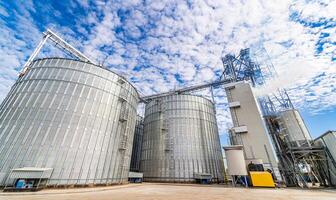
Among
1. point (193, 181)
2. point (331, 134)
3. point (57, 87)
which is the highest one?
point (57, 87)

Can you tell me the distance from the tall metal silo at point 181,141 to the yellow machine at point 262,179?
8.84 metres

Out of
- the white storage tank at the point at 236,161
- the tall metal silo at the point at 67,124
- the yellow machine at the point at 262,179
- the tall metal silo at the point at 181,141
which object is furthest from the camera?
the tall metal silo at the point at 181,141

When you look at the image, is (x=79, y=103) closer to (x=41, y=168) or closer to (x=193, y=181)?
(x=41, y=168)

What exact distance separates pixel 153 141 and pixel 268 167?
794 inches

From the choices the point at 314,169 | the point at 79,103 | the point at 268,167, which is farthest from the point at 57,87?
the point at 314,169

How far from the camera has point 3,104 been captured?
58.3 ft

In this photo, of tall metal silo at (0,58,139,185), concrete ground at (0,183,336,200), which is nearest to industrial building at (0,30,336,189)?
tall metal silo at (0,58,139,185)

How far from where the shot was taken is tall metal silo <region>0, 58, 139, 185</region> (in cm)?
1498

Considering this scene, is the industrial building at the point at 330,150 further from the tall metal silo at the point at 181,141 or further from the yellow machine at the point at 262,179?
the tall metal silo at the point at 181,141

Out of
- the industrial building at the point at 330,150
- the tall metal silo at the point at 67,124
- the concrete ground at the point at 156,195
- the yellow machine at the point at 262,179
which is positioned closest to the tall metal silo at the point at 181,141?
the tall metal silo at the point at 67,124

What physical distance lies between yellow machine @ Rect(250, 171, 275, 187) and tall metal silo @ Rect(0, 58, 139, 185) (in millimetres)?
17550

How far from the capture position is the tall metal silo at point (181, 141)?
27422 millimetres

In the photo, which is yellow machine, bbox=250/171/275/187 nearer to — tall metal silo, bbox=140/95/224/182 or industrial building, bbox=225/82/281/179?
industrial building, bbox=225/82/281/179

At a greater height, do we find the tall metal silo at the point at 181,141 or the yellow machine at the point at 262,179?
the tall metal silo at the point at 181,141
